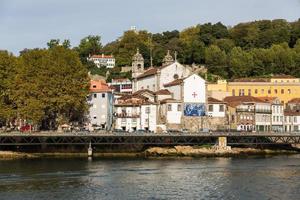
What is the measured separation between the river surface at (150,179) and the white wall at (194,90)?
26.8 m

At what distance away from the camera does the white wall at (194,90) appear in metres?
109

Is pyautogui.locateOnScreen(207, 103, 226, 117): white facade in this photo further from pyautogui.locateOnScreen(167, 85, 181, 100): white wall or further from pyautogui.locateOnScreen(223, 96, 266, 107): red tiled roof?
pyautogui.locateOnScreen(167, 85, 181, 100): white wall

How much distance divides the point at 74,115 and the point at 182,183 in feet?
180

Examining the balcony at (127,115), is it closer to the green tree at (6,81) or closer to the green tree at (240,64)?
the green tree at (6,81)

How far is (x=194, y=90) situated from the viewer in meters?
110

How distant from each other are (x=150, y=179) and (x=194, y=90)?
48.5m

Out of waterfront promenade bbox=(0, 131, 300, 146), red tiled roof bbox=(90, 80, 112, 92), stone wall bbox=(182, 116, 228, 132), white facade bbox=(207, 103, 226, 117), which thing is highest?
red tiled roof bbox=(90, 80, 112, 92)

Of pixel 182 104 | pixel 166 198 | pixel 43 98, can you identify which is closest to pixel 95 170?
pixel 166 198

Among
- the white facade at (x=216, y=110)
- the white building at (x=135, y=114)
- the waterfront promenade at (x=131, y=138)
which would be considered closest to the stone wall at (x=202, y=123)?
the white facade at (x=216, y=110)

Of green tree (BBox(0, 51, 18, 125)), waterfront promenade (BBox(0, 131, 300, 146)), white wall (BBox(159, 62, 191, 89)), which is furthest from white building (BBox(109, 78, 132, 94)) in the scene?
waterfront promenade (BBox(0, 131, 300, 146))

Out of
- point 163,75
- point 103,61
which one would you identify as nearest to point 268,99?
point 163,75

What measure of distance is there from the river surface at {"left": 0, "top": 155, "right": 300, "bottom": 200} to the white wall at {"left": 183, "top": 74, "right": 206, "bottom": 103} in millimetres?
26822

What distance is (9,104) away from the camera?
99688 millimetres

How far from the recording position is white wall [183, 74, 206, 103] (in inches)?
4299
